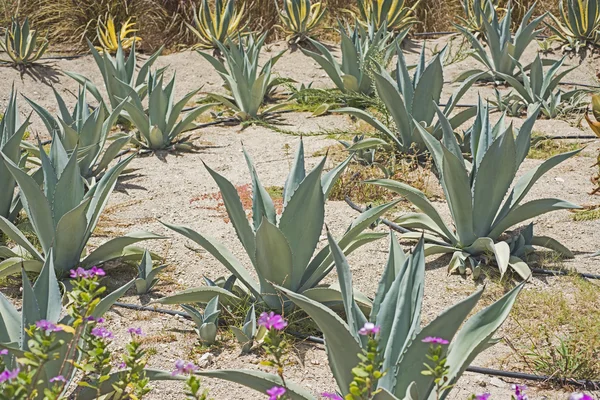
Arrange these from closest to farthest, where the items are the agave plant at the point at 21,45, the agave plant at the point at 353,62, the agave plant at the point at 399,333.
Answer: the agave plant at the point at 399,333
the agave plant at the point at 353,62
the agave plant at the point at 21,45

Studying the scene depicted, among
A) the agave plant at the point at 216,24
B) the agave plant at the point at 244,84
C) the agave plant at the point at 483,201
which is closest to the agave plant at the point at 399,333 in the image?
the agave plant at the point at 483,201

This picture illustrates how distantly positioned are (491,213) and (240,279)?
1155 millimetres

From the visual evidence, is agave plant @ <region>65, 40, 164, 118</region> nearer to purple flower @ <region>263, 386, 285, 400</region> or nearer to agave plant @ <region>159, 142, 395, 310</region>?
agave plant @ <region>159, 142, 395, 310</region>

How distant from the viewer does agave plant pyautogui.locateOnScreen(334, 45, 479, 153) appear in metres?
4.30

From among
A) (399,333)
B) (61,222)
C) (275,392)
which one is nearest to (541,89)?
(61,222)

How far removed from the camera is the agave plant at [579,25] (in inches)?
270

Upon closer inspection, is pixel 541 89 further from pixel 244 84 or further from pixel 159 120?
pixel 159 120

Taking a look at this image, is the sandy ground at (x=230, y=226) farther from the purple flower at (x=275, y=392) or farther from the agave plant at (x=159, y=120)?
the purple flower at (x=275, y=392)

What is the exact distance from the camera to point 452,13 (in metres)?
9.16

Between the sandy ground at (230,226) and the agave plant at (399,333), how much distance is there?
0.48 meters

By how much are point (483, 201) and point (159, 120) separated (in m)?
2.52

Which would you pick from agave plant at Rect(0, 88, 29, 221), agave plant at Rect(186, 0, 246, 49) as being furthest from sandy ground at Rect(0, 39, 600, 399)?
agave plant at Rect(186, 0, 246, 49)

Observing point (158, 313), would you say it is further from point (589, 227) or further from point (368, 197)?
point (589, 227)

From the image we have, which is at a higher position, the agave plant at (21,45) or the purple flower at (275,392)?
the agave plant at (21,45)
